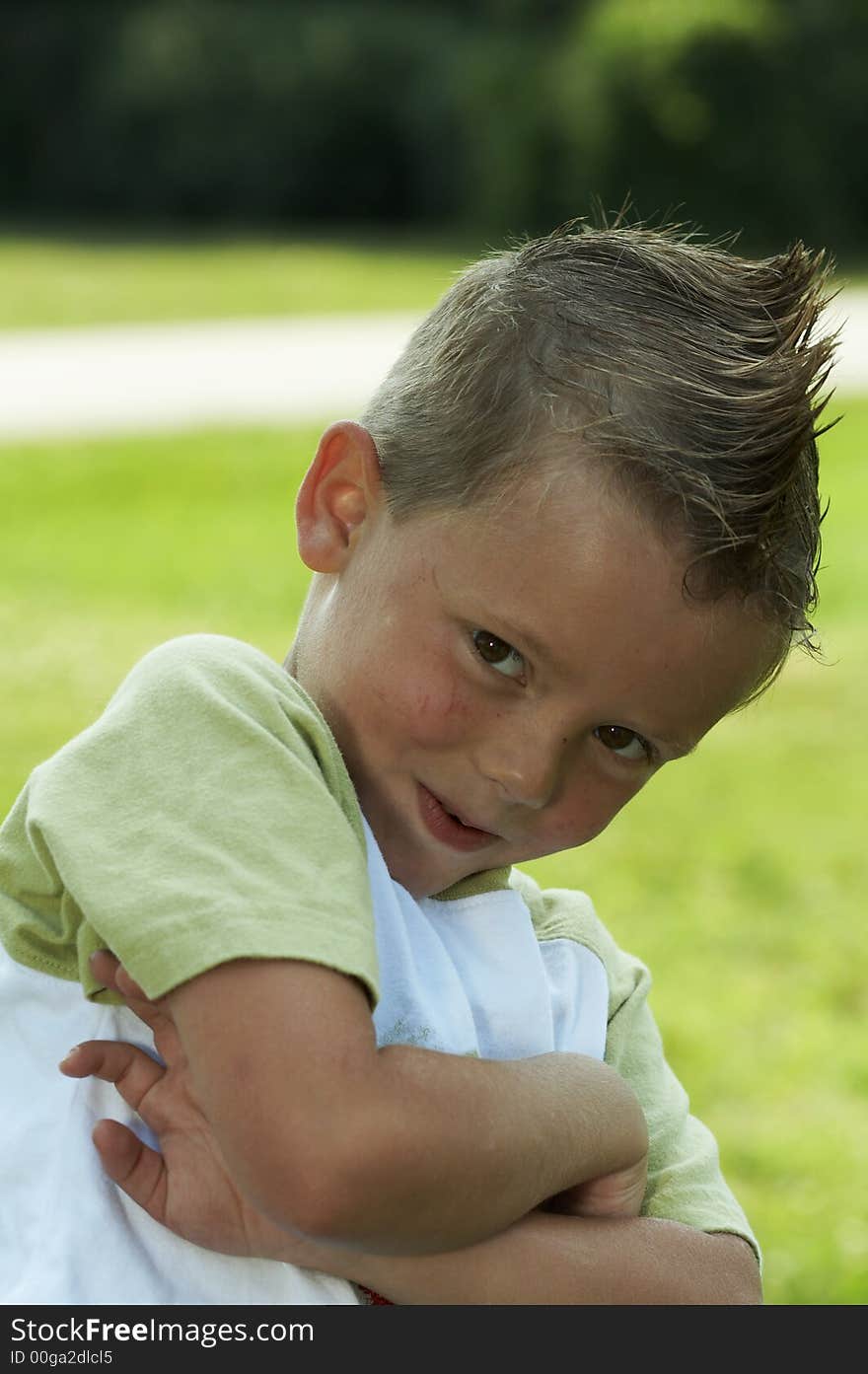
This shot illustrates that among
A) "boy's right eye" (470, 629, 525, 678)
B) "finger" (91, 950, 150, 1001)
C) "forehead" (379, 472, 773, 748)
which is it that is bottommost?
"finger" (91, 950, 150, 1001)

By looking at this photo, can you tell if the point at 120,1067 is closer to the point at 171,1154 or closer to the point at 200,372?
the point at 171,1154

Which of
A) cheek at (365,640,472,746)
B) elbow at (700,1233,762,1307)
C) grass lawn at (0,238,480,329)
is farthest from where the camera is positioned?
grass lawn at (0,238,480,329)

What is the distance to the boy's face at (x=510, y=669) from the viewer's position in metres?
1.68

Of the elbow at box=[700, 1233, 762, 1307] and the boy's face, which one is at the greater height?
the boy's face

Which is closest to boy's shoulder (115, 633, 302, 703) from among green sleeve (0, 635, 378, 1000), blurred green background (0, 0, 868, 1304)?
green sleeve (0, 635, 378, 1000)

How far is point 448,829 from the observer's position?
1.80 meters

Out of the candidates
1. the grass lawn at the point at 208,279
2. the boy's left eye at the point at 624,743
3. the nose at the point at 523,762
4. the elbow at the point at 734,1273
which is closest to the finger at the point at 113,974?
the nose at the point at 523,762

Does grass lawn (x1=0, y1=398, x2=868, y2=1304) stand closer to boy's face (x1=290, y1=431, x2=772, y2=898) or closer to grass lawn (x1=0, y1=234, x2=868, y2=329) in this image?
boy's face (x1=290, y1=431, x2=772, y2=898)

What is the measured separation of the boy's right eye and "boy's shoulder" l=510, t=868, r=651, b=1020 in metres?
0.37

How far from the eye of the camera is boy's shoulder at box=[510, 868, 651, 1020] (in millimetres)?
2031

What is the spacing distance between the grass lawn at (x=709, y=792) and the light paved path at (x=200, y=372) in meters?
0.70

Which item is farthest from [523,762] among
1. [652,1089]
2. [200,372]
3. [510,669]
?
[200,372]

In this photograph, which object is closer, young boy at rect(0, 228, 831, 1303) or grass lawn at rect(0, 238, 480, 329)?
young boy at rect(0, 228, 831, 1303)
